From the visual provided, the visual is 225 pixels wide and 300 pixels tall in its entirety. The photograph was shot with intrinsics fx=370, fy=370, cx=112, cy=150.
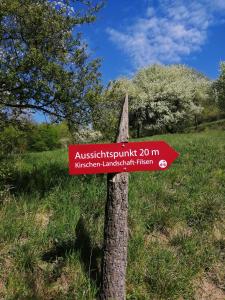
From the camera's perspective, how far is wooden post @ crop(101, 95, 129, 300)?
469 centimetres

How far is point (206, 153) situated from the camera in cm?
1254

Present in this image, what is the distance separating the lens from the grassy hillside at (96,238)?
515 cm

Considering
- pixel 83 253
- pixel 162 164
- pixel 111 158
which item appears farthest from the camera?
pixel 83 253

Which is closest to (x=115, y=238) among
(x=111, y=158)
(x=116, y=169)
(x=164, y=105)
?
(x=116, y=169)

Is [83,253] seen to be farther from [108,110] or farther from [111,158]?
[108,110]

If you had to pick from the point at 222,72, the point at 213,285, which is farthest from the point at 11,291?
the point at 222,72

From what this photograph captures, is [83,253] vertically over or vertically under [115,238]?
under

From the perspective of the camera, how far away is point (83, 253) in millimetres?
5598

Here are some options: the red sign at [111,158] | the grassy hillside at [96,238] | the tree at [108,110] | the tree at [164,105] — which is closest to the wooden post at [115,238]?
the red sign at [111,158]

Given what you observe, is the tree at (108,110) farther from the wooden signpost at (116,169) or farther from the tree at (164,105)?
the tree at (164,105)

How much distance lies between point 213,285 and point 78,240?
7.22 feet

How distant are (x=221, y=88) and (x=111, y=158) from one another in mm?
50977

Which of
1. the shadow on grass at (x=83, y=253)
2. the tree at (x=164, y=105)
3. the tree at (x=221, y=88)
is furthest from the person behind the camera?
the tree at (x=221, y=88)

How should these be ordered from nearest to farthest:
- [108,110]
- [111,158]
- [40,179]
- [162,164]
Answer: [111,158] < [162,164] < [108,110] < [40,179]
